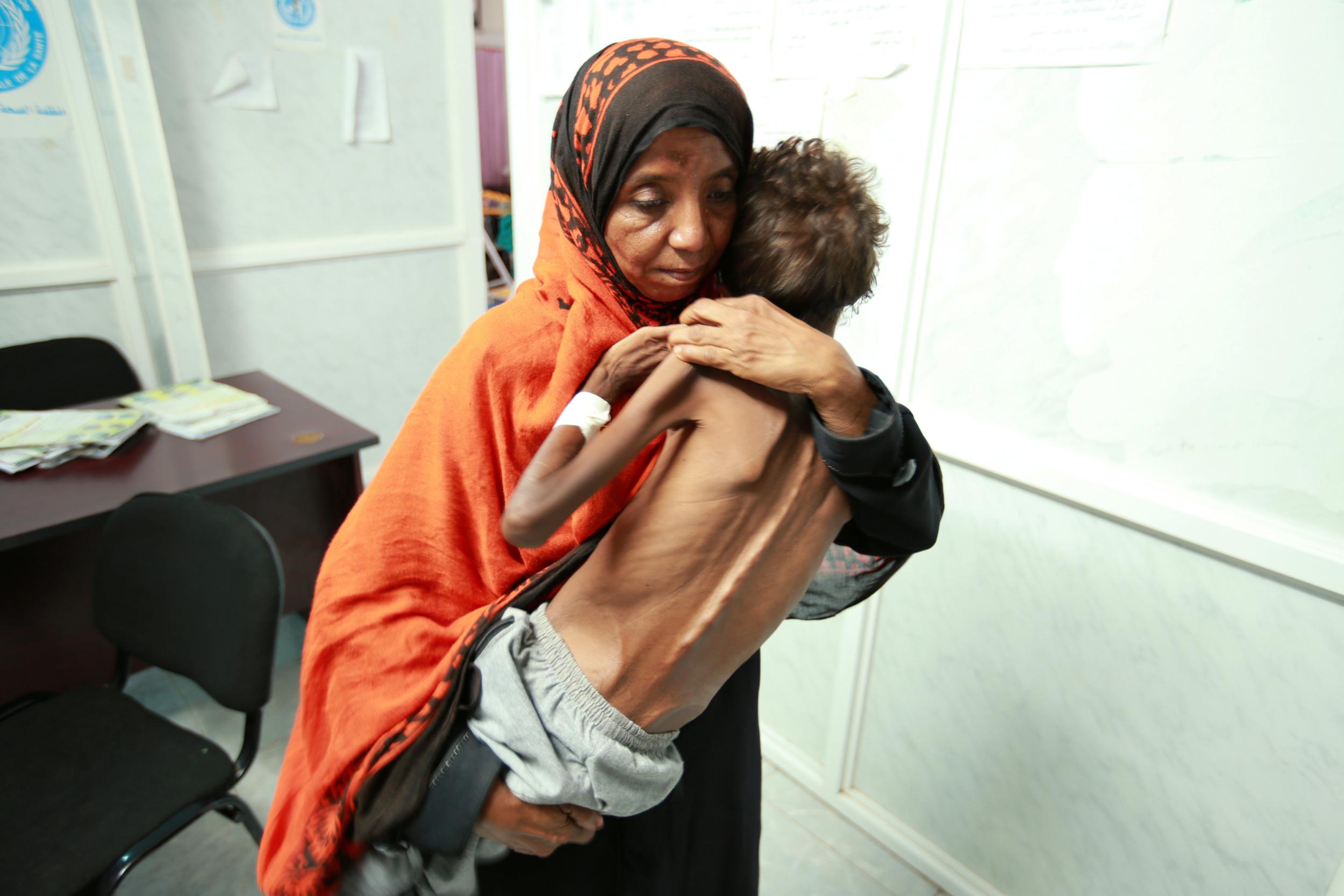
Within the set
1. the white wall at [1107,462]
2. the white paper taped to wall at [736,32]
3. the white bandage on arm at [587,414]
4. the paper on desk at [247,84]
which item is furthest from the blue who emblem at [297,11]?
the white bandage on arm at [587,414]

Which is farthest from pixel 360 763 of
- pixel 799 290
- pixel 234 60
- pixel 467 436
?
pixel 234 60

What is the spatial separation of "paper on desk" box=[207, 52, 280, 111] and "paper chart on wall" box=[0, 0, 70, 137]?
0.44 m

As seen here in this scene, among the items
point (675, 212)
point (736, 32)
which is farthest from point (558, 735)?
point (736, 32)

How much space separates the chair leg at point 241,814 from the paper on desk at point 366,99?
8.36 feet

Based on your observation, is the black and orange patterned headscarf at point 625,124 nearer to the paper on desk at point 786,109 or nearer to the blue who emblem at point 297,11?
the paper on desk at point 786,109

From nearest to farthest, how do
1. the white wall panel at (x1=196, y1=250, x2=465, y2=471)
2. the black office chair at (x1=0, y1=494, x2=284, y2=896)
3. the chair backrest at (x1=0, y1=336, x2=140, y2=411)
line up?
the black office chair at (x1=0, y1=494, x2=284, y2=896), the chair backrest at (x1=0, y1=336, x2=140, y2=411), the white wall panel at (x1=196, y1=250, x2=465, y2=471)

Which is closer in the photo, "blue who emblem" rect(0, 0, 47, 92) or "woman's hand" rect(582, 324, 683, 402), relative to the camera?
"woman's hand" rect(582, 324, 683, 402)

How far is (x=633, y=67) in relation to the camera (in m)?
0.75

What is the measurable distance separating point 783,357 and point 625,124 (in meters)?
0.28

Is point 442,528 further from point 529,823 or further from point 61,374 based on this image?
point 61,374

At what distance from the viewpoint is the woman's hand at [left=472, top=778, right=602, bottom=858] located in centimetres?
72

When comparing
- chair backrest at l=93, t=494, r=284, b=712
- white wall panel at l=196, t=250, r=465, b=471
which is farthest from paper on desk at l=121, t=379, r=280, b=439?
white wall panel at l=196, t=250, r=465, b=471

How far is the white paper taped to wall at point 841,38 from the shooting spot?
132 cm

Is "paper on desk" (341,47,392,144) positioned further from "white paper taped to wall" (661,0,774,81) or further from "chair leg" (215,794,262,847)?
"chair leg" (215,794,262,847)
